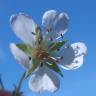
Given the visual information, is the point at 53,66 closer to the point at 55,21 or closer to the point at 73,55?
the point at 73,55

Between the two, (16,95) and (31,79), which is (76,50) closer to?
(31,79)

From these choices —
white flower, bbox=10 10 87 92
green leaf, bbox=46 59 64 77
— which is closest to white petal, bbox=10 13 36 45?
white flower, bbox=10 10 87 92

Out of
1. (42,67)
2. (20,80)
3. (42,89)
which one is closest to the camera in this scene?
(20,80)

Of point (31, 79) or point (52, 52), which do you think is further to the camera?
point (52, 52)

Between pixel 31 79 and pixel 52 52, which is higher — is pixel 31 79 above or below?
below

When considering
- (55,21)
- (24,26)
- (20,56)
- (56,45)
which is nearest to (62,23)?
(55,21)

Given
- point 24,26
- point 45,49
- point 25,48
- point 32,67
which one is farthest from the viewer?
point 45,49

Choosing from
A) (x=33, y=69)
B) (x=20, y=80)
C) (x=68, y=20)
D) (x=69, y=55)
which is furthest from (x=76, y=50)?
(x=20, y=80)

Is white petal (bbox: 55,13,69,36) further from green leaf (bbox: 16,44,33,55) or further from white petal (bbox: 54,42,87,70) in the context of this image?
green leaf (bbox: 16,44,33,55)
